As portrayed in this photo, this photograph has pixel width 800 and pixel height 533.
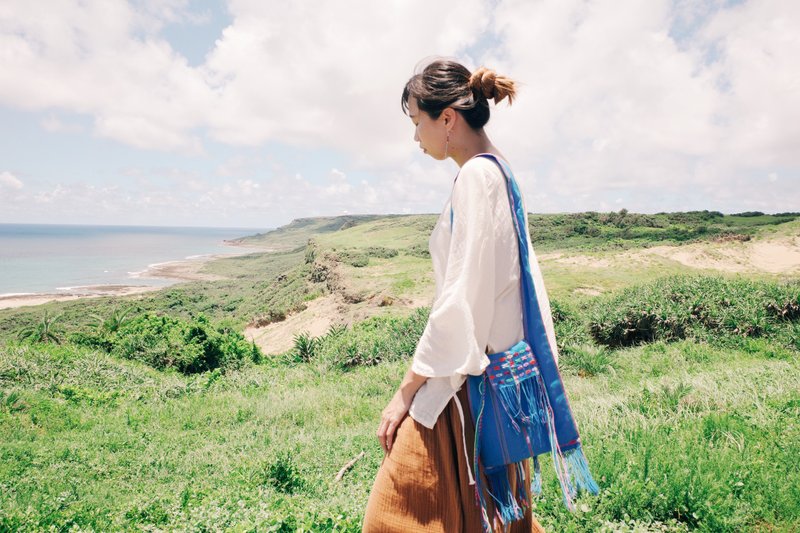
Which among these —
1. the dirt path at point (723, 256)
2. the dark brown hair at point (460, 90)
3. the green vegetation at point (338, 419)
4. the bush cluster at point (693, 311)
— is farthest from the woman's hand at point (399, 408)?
the dirt path at point (723, 256)

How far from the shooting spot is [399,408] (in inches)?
63.0

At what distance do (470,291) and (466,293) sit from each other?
2 centimetres

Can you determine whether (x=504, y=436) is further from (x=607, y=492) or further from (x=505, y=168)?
(x=607, y=492)

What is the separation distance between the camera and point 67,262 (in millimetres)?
88438

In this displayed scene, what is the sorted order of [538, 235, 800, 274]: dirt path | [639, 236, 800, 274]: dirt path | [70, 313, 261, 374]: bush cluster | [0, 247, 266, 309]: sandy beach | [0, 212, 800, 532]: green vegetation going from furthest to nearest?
Answer: [0, 247, 266, 309]: sandy beach → [538, 235, 800, 274]: dirt path → [639, 236, 800, 274]: dirt path → [70, 313, 261, 374]: bush cluster → [0, 212, 800, 532]: green vegetation

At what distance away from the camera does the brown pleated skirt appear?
1.55m

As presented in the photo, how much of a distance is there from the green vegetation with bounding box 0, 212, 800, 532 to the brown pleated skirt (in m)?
0.96

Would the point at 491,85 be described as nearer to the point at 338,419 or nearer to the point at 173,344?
the point at 338,419

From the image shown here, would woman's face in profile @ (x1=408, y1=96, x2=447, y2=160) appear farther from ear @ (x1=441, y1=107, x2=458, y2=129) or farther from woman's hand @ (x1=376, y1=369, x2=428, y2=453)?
woman's hand @ (x1=376, y1=369, x2=428, y2=453)

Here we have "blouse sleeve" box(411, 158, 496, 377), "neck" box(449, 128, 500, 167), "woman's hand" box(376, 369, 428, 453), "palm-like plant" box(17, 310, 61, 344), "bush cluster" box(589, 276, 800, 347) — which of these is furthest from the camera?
"palm-like plant" box(17, 310, 61, 344)

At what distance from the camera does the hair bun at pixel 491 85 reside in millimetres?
1597

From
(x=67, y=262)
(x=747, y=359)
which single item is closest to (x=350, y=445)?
(x=747, y=359)

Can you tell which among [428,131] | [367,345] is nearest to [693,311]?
[367,345]

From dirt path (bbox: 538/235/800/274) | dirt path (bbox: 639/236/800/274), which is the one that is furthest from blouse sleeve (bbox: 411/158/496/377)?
dirt path (bbox: 639/236/800/274)
